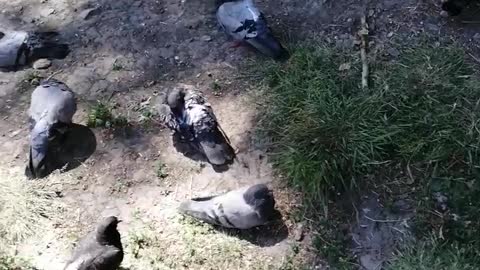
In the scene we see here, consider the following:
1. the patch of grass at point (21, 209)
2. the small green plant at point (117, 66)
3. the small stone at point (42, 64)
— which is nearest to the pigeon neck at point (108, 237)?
the patch of grass at point (21, 209)

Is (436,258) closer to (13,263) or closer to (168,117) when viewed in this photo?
(168,117)

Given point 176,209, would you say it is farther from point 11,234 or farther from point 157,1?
point 157,1

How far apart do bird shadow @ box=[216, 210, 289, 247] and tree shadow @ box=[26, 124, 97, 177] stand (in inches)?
44.1

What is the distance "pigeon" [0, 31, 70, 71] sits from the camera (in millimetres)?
5367

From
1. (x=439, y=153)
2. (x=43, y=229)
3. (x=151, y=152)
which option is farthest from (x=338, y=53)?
(x=43, y=229)

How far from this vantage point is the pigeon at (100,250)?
3.83 metres

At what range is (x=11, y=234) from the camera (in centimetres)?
434

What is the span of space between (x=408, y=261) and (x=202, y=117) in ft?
4.99

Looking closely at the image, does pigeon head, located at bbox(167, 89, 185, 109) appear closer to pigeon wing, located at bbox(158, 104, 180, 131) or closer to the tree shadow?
pigeon wing, located at bbox(158, 104, 180, 131)

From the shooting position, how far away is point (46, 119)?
4664mm

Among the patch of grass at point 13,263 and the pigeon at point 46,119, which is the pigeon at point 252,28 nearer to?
the pigeon at point 46,119

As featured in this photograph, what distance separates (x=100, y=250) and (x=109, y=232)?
0.43 ft

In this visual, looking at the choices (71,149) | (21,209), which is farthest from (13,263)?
(71,149)

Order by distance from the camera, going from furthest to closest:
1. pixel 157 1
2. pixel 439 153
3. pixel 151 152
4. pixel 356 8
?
pixel 157 1 → pixel 356 8 → pixel 151 152 → pixel 439 153
